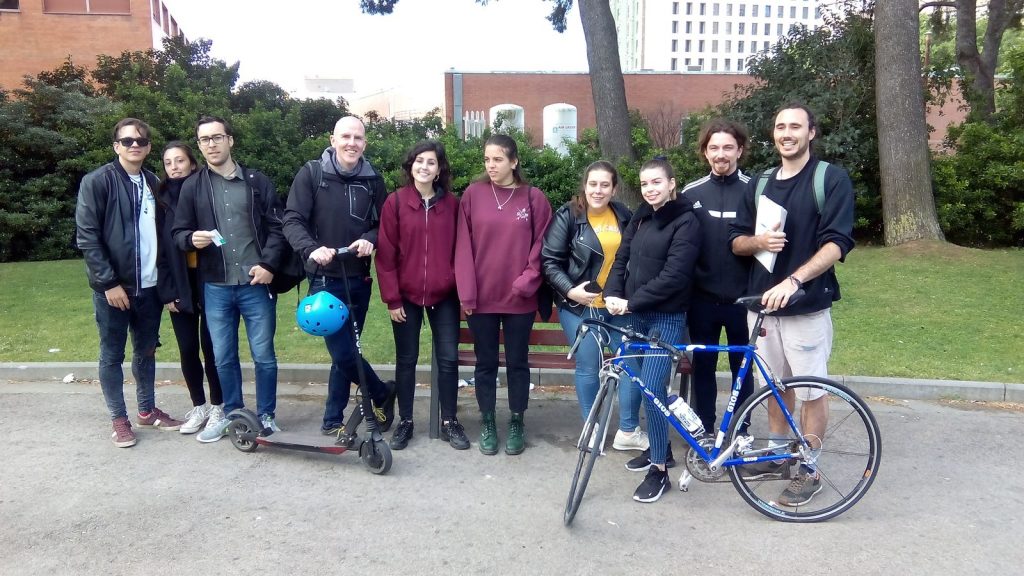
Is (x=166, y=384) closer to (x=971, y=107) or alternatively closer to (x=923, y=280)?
(x=923, y=280)

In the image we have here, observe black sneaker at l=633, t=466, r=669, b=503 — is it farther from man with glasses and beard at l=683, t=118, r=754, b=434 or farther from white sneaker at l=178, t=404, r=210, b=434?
white sneaker at l=178, t=404, r=210, b=434

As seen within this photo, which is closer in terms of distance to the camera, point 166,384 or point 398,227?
point 398,227

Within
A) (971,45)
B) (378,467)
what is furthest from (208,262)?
(971,45)

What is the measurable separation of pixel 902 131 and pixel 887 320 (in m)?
5.13

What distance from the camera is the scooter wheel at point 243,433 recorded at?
14.3 feet

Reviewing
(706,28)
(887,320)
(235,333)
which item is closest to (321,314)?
(235,333)

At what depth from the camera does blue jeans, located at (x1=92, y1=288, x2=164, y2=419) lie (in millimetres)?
4508

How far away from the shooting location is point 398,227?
434cm

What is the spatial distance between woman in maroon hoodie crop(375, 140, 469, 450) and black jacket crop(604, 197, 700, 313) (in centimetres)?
113

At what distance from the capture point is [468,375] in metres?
6.02

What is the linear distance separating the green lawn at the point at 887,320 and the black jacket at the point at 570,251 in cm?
233

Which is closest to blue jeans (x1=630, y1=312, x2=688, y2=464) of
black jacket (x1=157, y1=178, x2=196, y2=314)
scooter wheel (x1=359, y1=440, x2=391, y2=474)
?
scooter wheel (x1=359, y1=440, x2=391, y2=474)

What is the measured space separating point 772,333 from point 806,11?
134 meters

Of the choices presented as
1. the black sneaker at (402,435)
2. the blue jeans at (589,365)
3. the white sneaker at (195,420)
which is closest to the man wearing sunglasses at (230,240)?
the white sneaker at (195,420)
